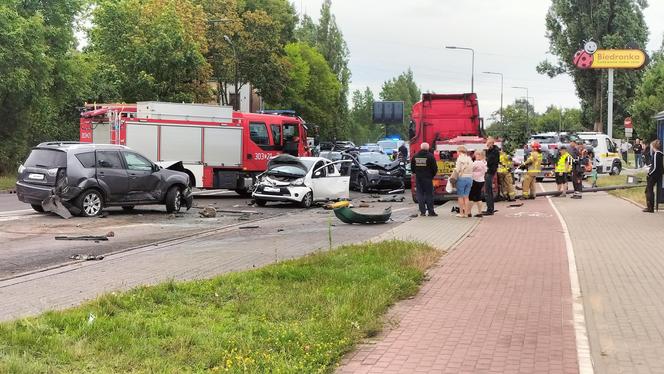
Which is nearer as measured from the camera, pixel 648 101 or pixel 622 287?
pixel 622 287

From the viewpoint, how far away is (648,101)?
49469 mm

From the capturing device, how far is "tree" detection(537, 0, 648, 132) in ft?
178

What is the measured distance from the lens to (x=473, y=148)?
68.3ft

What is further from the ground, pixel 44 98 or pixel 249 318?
pixel 44 98

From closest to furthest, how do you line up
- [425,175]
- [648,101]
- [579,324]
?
[579,324]
[425,175]
[648,101]

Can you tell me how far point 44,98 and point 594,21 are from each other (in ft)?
137

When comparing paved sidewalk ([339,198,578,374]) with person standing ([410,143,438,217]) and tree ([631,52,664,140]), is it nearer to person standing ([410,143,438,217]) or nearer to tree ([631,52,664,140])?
person standing ([410,143,438,217])

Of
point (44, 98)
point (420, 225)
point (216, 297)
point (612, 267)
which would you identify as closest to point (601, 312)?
point (612, 267)

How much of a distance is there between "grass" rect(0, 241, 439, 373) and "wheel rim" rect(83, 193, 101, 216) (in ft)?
28.8

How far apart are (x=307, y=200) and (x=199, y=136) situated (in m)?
5.29

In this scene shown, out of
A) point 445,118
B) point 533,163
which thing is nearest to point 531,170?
point 533,163

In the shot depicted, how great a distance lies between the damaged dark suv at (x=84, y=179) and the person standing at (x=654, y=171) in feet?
40.6

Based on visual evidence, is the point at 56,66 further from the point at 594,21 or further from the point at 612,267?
the point at 594,21

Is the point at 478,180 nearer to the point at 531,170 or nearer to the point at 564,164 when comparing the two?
the point at 531,170
